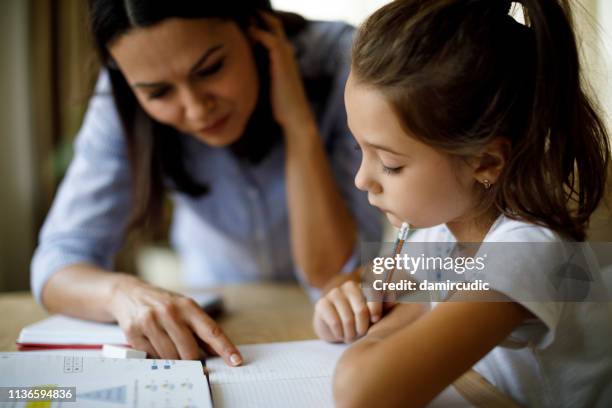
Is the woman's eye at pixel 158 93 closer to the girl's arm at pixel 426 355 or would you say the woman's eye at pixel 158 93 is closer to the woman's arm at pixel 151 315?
the woman's arm at pixel 151 315

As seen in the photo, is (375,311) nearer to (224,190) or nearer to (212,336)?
(212,336)

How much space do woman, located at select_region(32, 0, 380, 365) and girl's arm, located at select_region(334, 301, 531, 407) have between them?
0.92 ft

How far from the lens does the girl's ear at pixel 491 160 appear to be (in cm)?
60

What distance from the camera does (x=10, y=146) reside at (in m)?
2.12

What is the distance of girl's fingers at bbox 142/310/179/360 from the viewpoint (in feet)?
2.46

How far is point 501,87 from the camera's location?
575mm

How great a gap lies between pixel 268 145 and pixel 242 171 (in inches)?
3.3

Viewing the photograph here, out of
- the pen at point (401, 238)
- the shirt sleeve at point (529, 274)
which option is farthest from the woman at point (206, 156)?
the shirt sleeve at point (529, 274)

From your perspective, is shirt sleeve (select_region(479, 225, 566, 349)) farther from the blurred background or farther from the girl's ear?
the blurred background

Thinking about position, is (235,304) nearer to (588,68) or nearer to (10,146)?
(588,68)

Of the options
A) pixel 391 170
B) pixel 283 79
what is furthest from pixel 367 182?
pixel 283 79

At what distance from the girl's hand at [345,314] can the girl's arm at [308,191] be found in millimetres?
310

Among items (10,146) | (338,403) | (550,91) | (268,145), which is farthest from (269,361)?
(10,146)

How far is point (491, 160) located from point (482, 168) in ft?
0.04
